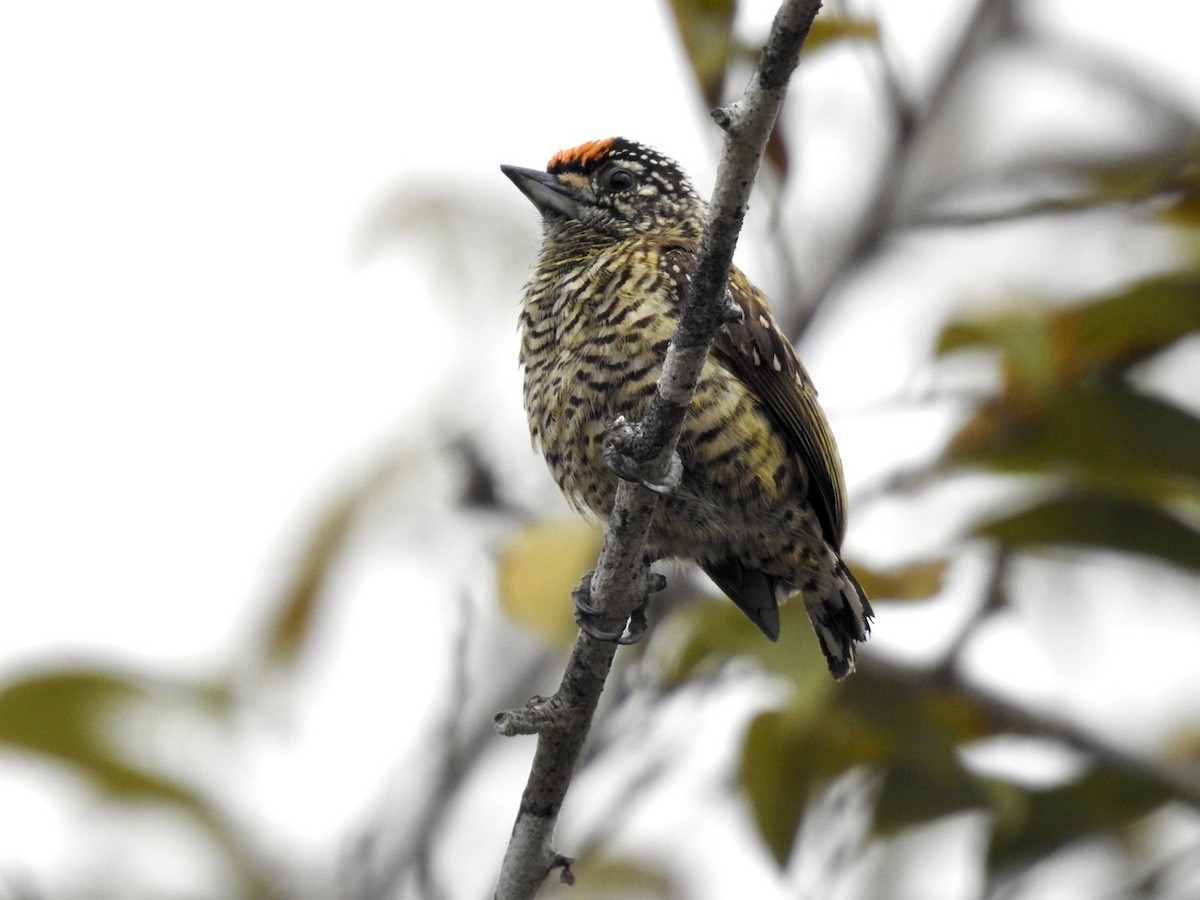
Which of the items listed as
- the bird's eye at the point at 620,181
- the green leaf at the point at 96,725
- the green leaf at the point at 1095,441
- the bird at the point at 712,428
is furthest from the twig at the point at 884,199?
the green leaf at the point at 96,725

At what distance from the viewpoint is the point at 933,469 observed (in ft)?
13.7

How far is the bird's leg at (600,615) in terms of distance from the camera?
10.4 feet

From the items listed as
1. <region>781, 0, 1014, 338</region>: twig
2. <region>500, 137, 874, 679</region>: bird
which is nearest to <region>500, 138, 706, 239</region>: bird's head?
<region>500, 137, 874, 679</region>: bird

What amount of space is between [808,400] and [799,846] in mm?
1124

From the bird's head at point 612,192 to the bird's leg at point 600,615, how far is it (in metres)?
1.40

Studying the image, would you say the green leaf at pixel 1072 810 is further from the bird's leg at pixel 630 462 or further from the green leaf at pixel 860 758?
the bird's leg at pixel 630 462

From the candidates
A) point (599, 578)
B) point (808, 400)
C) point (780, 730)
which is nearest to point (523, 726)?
point (599, 578)

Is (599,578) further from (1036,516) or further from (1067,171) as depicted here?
(1067,171)

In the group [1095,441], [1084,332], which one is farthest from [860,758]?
[1084,332]

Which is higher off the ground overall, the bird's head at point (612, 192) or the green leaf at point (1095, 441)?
the bird's head at point (612, 192)

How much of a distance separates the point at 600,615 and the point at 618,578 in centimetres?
8

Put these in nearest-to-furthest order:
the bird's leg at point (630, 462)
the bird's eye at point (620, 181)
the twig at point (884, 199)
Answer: the bird's leg at point (630, 462) → the twig at point (884, 199) → the bird's eye at point (620, 181)

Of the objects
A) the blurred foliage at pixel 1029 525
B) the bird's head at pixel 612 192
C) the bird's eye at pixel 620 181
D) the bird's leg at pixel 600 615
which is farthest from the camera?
the bird's eye at pixel 620 181

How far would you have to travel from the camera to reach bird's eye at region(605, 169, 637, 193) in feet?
15.1
